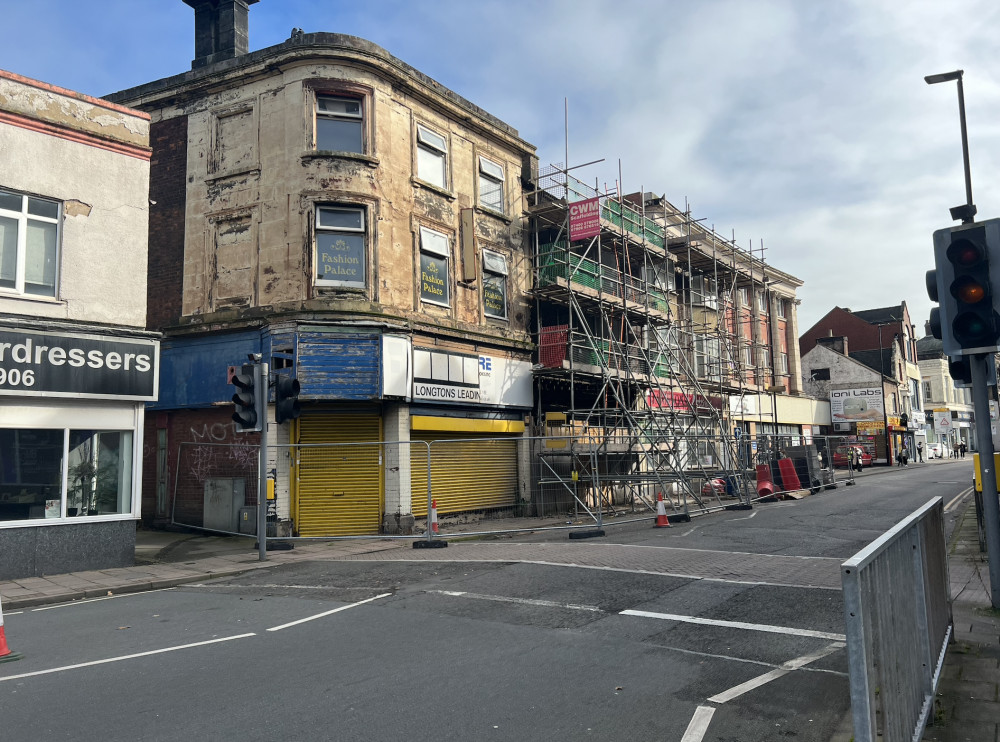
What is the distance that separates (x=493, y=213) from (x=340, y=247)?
5.73 meters

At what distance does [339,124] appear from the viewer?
18.6m

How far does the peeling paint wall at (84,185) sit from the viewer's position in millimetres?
12406

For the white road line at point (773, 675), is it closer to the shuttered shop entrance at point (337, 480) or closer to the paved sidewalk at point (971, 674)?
the paved sidewalk at point (971, 674)

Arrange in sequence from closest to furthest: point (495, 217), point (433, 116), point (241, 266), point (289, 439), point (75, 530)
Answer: point (75, 530), point (289, 439), point (241, 266), point (433, 116), point (495, 217)

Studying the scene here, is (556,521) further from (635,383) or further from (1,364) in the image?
(1,364)

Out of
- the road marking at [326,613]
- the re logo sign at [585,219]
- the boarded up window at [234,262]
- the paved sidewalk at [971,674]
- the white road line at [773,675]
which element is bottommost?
the white road line at [773,675]

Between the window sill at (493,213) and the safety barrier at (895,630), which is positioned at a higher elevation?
the window sill at (493,213)

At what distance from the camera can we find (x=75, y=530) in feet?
40.8

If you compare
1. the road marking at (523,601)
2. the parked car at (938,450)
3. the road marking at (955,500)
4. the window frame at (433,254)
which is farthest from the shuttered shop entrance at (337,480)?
the parked car at (938,450)

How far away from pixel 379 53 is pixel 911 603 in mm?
17971

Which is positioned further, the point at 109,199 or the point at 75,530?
the point at 109,199

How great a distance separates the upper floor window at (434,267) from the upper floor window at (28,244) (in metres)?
8.73

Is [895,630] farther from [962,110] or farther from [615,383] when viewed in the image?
[615,383]

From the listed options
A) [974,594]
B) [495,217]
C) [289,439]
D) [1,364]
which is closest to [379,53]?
[495,217]
